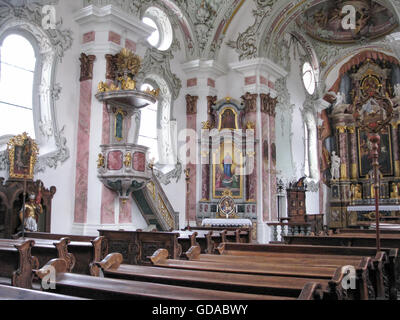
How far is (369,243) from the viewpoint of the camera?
6.30 m

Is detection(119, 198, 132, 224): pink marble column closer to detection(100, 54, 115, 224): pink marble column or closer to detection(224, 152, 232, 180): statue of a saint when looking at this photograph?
detection(100, 54, 115, 224): pink marble column

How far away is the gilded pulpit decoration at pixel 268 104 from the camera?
13.2 m

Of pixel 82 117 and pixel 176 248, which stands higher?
pixel 82 117

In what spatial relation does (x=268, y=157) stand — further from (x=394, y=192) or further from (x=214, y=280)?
(x=214, y=280)

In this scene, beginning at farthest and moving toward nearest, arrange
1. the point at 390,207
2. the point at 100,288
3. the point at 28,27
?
the point at 390,207
the point at 28,27
the point at 100,288

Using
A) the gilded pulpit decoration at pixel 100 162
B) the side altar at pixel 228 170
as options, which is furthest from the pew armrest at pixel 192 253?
the side altar at pixel 228 170

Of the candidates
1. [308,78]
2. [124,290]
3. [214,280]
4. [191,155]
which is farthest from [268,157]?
[124,290]

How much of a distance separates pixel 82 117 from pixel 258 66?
→ 5.87 meters

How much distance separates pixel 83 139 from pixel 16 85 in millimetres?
1791

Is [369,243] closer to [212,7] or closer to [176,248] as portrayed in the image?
[176,248]

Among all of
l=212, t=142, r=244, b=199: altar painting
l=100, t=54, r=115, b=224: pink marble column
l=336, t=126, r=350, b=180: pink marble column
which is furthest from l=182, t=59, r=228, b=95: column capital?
l=336, t=126, r=350, b=180: pink marble column

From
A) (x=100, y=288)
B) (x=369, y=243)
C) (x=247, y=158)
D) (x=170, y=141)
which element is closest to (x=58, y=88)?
(x=170, y=141)

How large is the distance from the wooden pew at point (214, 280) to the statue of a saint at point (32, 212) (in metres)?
5.15

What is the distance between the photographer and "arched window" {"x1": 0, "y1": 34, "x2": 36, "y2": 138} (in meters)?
8.98
